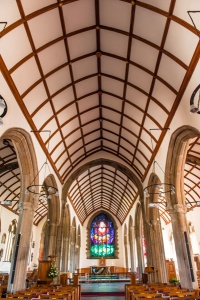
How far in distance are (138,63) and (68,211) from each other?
42.7 feet

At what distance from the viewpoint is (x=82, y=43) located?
7.85m

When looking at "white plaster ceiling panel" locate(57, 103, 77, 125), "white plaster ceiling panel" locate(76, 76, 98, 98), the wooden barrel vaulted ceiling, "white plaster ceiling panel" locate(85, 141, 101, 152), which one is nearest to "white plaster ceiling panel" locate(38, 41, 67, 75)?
the wooden barrel vaulted ceiling

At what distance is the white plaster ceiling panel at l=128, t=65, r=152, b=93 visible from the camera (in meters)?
8.28

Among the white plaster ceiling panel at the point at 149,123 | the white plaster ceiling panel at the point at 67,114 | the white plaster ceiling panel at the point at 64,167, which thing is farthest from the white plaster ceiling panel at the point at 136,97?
the white plaster ceiling panel at the point at 64,167

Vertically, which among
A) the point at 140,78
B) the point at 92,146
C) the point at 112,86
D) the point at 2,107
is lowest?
the point at 2,107

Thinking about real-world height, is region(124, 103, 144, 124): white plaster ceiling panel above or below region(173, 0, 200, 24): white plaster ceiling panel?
above

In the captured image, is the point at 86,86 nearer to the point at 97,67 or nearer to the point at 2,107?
the point at 97,67

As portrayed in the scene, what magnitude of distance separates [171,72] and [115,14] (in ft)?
8.53

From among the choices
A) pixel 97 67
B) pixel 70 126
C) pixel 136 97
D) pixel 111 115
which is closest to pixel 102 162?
pixel 111 115

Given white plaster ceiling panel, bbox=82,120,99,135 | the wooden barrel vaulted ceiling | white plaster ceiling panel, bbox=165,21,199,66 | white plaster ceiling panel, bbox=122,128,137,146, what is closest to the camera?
white plaster ceiling panel, bbox=165,21,199,66

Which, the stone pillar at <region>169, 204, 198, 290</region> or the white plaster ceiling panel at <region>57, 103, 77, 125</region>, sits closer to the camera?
the stone pillar at <region>169, 204, 198, 290</region>

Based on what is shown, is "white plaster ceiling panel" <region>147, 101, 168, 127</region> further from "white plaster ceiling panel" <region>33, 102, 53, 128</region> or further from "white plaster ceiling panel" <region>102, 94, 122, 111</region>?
"white plaster ceiling panel" <region>33, 102, 53, 128</region>

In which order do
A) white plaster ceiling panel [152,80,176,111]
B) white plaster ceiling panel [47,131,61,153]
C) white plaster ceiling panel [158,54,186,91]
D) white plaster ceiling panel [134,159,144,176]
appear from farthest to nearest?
white plaster ceiling panel [134,159,144,176] < white plaster ceiling panel [47,131,61,153] < white plaster ceiling panel [152,80,176,111] < white plaster ceiling panel [158,54,186,91]

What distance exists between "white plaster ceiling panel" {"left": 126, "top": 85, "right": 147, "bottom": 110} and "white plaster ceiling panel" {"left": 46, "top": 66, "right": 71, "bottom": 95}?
2658 millimetres
